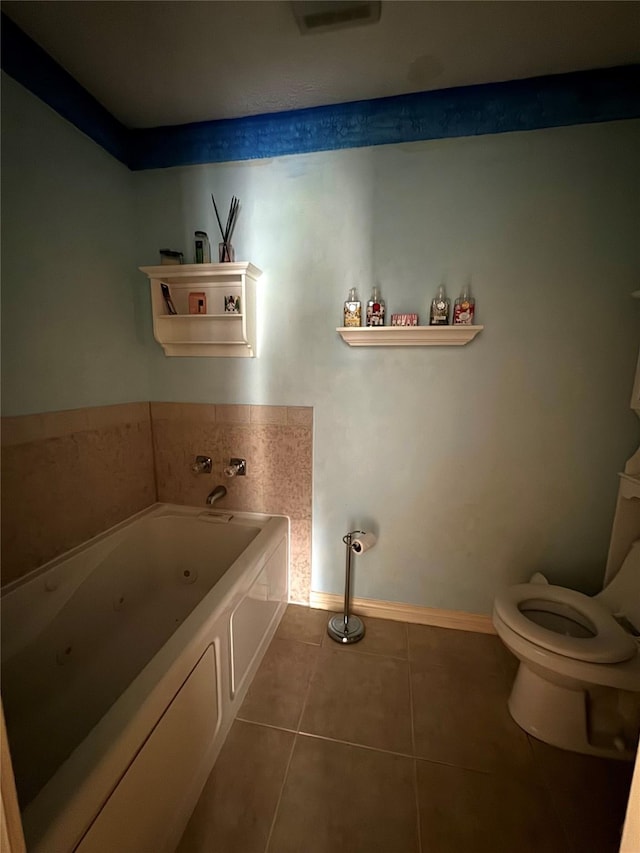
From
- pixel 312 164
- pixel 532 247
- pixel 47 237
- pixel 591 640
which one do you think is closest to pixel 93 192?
pixel 47 237

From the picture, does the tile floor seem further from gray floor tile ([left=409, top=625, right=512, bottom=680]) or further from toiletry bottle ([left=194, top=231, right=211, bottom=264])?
toiletry bottle ([left=194, top=231, right=211, bottom=264])

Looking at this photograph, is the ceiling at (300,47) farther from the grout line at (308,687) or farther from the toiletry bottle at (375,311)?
the grout line at (308,687)

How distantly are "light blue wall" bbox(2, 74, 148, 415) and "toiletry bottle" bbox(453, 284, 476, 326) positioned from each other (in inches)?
60.6

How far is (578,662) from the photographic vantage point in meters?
1.02

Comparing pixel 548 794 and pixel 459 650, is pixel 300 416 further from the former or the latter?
pixel 548 794

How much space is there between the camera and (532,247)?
53.5 inches

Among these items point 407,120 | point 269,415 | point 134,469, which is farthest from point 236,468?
point 407,120

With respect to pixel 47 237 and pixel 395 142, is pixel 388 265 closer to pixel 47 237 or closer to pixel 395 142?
pixel 395 142

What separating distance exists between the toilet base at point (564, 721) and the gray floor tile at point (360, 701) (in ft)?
1.43

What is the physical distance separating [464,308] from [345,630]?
1.55m

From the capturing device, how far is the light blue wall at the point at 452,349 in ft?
4.37

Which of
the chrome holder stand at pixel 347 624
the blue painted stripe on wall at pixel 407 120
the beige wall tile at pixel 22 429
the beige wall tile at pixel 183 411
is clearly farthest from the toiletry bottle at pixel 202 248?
the chrome holder stand at pixel 347 624

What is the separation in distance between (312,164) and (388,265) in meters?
0.57

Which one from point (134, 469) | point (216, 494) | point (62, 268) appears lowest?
point (216, 494)
